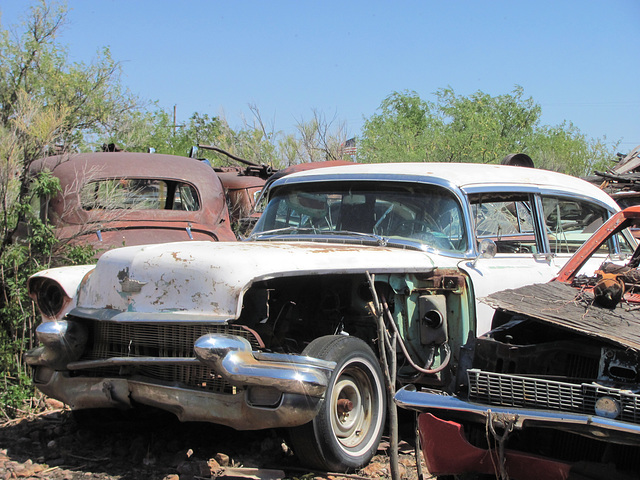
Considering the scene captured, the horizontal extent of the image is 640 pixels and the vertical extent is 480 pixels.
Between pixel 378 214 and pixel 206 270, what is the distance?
1.57 meters

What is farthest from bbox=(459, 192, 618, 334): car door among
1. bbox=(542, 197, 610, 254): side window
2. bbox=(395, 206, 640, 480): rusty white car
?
bbox=(395, 206, 640, 480): rusty white car

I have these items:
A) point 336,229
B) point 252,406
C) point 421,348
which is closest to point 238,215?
point 336,229

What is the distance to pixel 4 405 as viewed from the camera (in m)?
4.82

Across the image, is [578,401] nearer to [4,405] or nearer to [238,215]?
[4,405]

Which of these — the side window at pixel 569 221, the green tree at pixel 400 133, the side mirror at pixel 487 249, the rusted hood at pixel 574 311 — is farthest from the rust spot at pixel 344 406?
the green tree at pixel 400 133

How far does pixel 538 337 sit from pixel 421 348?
100 cm

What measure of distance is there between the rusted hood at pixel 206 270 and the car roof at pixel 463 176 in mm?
726

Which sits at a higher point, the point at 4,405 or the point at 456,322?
the point at 456,322

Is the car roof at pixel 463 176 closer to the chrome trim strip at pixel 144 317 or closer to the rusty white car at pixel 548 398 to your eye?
the rusty white car at pixel 548 398

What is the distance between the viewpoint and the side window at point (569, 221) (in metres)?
5.24

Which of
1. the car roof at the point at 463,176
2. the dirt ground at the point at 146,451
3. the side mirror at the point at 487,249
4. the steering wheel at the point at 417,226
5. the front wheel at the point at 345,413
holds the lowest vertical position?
the dirt ground at the point at 146,451

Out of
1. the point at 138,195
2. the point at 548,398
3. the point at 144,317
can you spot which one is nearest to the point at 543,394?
the point at 548,398

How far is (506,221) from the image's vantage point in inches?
208

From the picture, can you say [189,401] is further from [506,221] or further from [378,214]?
[506,221]
